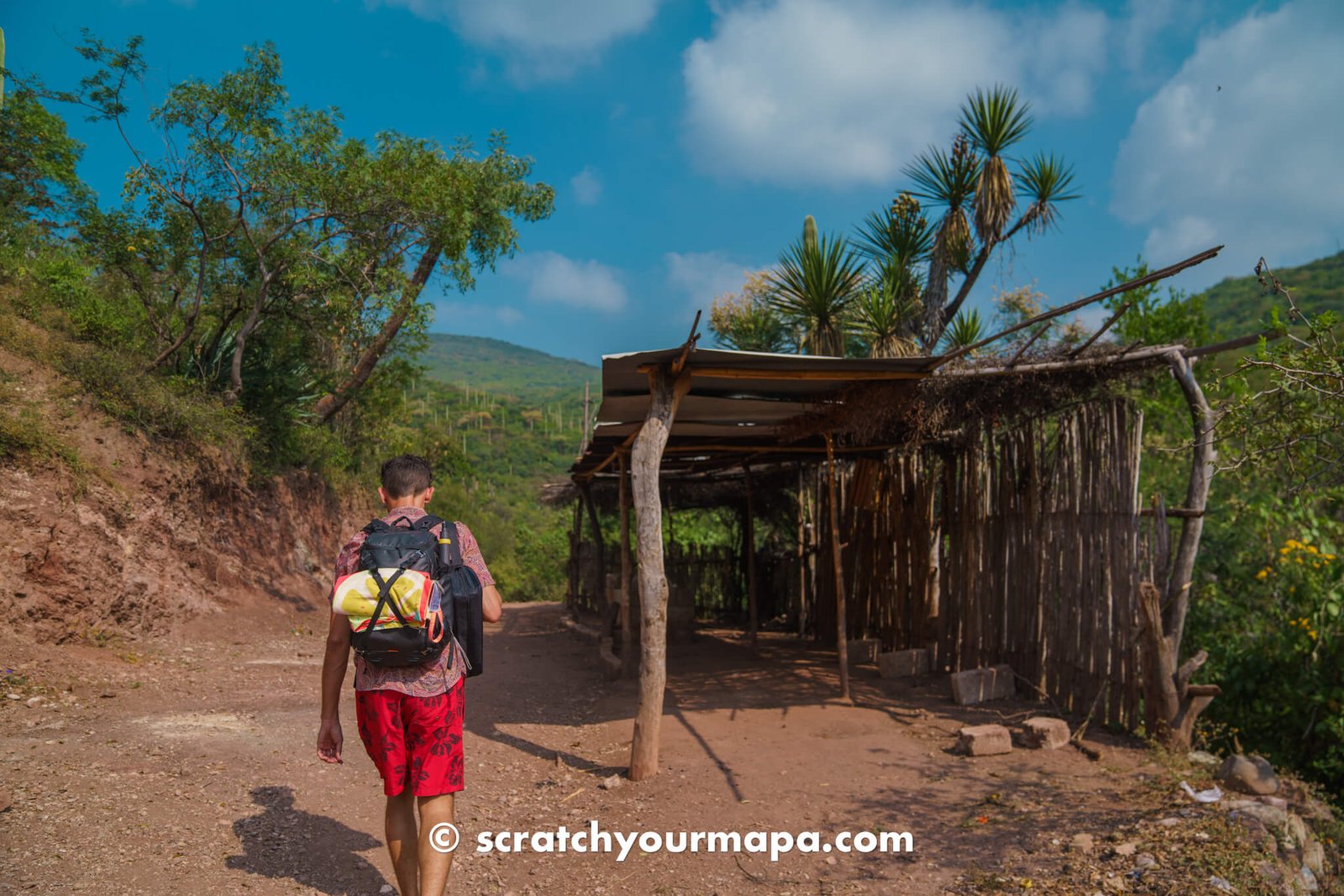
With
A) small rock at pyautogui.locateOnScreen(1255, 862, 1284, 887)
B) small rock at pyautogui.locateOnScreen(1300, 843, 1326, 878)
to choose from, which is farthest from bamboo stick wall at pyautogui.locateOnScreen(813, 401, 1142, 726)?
small rock at pyautogui.locateOnScreen(1255, 862, 1284, 887)

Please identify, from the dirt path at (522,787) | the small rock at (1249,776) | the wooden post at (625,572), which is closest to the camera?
the dirt path at (522,787)

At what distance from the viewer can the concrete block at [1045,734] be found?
5516mm

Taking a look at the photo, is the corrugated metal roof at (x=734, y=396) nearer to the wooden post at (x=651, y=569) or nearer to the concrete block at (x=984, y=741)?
the wooden post at (x=651, y=569)

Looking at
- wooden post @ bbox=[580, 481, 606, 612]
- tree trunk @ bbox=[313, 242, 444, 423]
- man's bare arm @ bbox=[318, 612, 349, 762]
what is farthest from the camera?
tree trunk @ bbox=[313, 242, 444, 423]

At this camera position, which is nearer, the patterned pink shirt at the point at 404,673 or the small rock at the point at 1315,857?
the patterned pink shirt at the point at 404,673

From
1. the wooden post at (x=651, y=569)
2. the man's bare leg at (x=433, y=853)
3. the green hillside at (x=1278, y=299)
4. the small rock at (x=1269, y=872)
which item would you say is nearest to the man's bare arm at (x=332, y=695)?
the man's bare leg at (x=433, y=853)

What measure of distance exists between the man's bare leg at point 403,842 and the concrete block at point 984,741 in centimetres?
385

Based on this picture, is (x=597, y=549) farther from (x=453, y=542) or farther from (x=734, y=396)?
(x=453, y=542)

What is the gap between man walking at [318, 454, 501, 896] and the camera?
107 inches

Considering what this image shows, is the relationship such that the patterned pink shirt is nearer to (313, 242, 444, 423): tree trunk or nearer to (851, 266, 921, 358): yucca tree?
(851, 266, 921, 358): yucca tree

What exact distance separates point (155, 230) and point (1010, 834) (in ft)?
37.3

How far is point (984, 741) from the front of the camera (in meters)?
5.41

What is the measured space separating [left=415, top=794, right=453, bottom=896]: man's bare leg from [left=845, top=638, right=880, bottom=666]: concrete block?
6.51m

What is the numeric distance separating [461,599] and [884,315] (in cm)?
840
